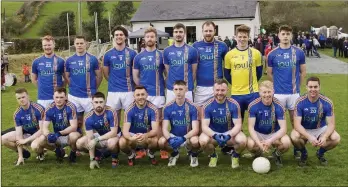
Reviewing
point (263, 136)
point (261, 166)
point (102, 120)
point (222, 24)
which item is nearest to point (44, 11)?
point (222, 24)

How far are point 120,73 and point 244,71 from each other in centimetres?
180

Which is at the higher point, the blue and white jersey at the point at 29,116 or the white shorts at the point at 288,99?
the white shorts at the point at 288,99

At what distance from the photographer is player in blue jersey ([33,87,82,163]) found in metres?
5.81

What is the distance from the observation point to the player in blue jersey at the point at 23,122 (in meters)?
5.91

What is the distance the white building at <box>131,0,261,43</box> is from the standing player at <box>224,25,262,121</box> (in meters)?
30.3

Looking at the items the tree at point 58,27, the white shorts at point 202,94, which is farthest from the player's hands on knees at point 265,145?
the tree at point 58,27

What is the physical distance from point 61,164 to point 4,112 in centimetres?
541

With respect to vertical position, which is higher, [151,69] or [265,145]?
[151,69]

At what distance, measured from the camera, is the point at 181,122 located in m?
5.76

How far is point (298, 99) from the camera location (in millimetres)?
5668

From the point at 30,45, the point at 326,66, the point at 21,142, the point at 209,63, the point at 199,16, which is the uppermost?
the point at 199,16

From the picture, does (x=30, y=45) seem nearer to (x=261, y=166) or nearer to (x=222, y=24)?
(x=222, y=24)

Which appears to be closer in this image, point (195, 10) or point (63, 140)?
point (63, 140)

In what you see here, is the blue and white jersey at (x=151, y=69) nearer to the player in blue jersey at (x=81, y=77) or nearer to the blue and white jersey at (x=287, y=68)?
the player in blue jersey at (x=81, y=77)
